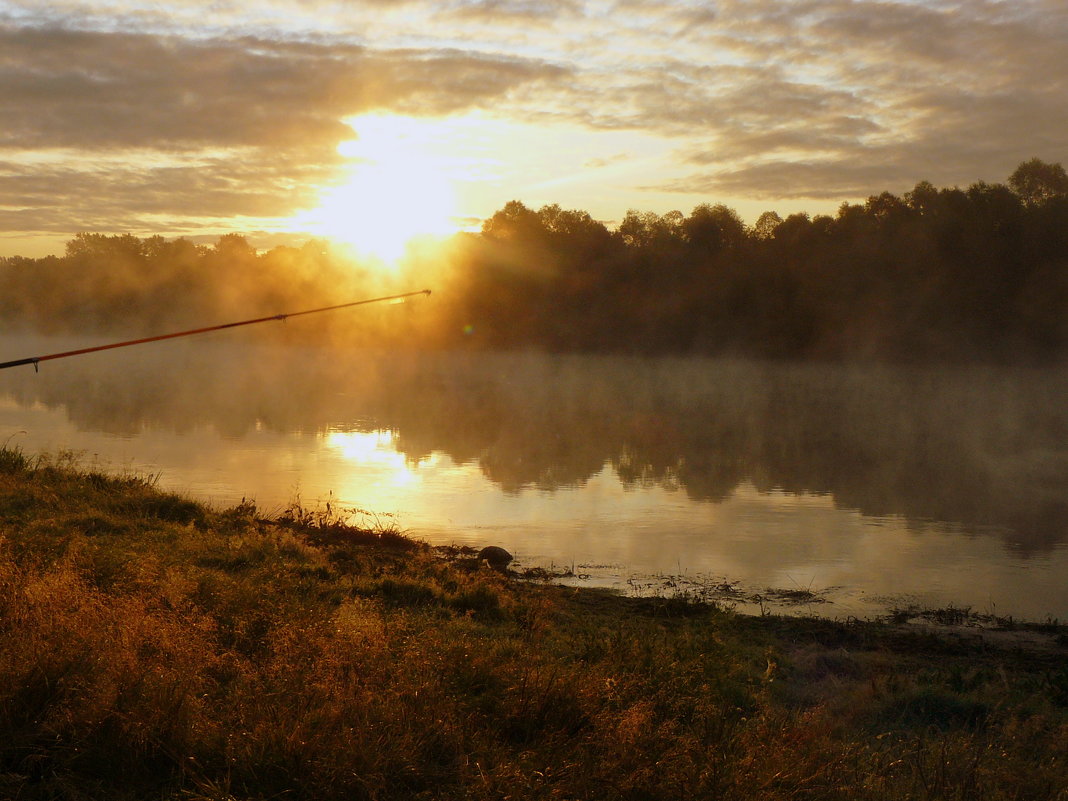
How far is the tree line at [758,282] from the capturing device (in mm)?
58594

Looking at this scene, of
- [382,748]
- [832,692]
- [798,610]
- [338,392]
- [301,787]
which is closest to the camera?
[301,787]

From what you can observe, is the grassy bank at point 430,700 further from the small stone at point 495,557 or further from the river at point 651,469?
the river at point 651,469

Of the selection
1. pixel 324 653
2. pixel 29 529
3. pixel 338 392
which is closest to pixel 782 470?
pixel 29 529

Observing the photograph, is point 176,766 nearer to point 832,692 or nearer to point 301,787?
point 301,787

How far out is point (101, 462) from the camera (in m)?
18.6

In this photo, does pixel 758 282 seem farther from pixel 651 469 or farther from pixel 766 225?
pixel 651 469

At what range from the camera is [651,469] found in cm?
2184

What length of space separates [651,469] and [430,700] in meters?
17.3

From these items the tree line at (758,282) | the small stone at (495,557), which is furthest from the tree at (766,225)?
the small stone at (495,557)

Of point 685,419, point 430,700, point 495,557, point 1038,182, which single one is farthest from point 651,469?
point 1038,182

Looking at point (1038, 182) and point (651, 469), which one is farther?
point (1038, 182)

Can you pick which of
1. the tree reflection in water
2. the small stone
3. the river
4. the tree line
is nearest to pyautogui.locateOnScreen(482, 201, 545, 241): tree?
the tree line

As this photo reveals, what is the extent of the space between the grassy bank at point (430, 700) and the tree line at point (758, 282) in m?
46.2

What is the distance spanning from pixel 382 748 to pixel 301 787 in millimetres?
407
